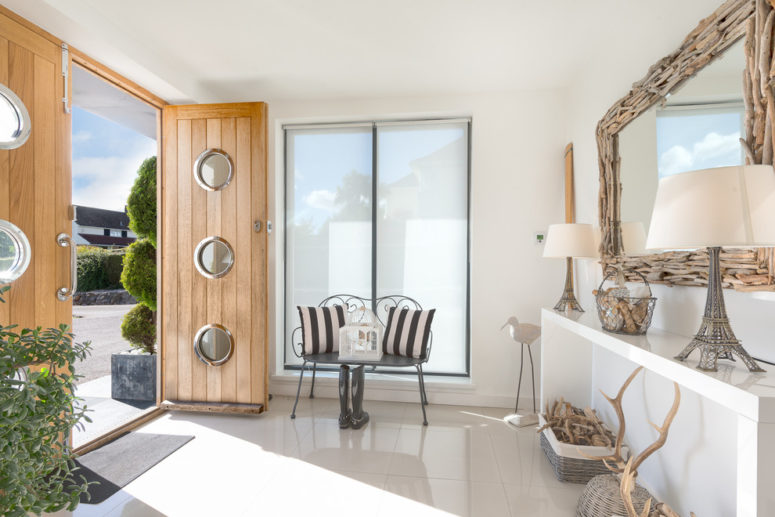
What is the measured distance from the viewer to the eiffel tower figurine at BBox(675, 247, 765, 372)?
1165 millimetres

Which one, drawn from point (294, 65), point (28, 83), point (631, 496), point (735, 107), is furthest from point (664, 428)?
point (28, 83)

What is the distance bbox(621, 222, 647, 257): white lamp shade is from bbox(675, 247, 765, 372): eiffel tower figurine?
87 cm

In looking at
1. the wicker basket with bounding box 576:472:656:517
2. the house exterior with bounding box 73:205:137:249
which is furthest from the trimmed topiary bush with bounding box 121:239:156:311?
the wicker basket with bounding box 576:472:656:517

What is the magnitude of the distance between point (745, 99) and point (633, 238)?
934 mm

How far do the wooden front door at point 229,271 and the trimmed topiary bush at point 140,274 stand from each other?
287mm

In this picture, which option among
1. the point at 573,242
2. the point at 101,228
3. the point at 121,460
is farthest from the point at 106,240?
the point at 573,242

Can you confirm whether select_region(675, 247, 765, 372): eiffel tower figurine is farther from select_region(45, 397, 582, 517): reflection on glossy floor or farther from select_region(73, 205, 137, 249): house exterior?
select_region(73, 205, 137, 249): house exterior

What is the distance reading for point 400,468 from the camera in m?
2.52

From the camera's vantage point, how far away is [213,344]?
340 cm

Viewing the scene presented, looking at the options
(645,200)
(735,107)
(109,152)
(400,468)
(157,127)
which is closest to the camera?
(735,107)

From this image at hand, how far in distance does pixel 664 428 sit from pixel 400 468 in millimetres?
1487

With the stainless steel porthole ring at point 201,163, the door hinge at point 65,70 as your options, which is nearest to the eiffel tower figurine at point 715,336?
the stainless steel porthole ring at point 201,163

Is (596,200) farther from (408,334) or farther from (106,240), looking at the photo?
(106,240)

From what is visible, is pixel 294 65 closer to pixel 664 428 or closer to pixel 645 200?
pixel 645 200
